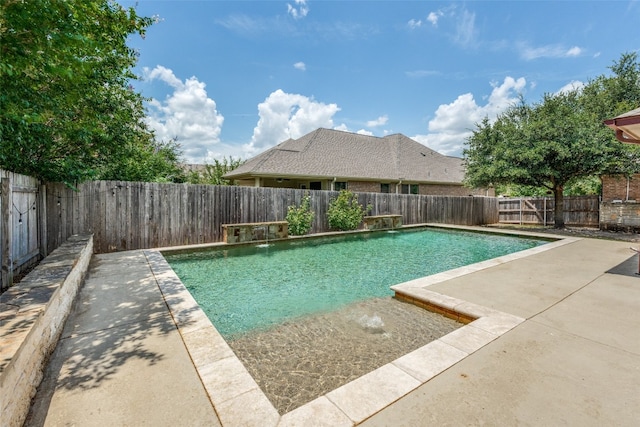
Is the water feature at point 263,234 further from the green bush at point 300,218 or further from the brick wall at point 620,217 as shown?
the brick wall at point 620,217

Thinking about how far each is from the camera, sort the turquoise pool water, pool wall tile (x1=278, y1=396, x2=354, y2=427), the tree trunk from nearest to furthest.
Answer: pool wall tile (x1=278, y1=396, x2=354, y2=427) → the turquoise pool water → the tree trunk

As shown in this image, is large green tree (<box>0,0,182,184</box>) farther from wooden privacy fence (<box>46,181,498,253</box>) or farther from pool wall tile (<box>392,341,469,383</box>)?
pool wall tile (<box>392,341,469,383</box>)

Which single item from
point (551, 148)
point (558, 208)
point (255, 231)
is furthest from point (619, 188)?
point (255, 231)

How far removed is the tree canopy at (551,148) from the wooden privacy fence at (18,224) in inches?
595

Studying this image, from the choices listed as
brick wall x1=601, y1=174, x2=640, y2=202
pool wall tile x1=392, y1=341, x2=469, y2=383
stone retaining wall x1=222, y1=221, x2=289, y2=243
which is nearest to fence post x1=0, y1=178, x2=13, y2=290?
pool wall tile x1=392, y1=341, x2=469, y2=383

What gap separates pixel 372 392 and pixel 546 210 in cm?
1831

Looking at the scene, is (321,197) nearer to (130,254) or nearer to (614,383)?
(130,254)

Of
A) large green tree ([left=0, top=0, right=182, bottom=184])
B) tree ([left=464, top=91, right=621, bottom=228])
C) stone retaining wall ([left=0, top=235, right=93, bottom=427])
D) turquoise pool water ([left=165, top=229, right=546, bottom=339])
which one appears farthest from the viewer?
tree ([left=464, top=91, right=621, bottom=228])

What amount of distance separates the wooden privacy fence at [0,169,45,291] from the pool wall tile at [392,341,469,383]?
4.79 metres

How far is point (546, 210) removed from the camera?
1558 cm

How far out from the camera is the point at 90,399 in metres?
1.88

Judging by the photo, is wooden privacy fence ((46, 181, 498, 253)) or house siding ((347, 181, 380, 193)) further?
house siding ((347, 181, 380, 193))

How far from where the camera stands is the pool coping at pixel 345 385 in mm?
1762

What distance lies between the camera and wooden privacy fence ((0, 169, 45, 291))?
351cm
